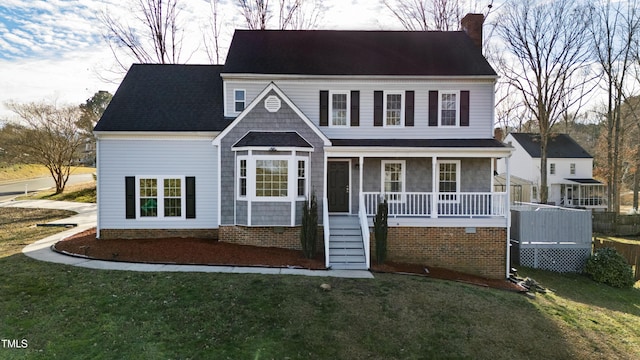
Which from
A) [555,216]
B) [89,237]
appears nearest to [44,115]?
[89,237]

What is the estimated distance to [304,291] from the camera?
8633mm

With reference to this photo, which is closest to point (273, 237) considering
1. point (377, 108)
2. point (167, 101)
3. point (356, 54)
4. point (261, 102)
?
point (261, 102)

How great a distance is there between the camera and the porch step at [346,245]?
11.3 metres

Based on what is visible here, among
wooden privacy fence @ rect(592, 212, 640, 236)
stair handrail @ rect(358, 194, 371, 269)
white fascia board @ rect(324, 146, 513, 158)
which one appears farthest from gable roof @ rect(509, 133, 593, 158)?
stair handrail @ rect(358, 194, 371, 269)

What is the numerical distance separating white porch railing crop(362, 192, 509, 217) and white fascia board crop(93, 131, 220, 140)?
6.28 m

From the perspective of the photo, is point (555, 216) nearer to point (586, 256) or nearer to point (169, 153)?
point (586, 256)

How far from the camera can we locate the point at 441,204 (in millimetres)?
14141

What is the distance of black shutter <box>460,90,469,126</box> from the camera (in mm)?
14453

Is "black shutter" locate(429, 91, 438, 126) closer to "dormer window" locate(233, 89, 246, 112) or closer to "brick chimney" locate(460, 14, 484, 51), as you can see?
"brick chimney" locate(460, 14, 484, 51)

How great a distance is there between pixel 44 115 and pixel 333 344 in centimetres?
3322

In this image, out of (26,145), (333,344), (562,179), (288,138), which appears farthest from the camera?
(562,179)

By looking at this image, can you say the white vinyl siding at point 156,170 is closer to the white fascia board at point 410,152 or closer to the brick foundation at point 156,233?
the brick foundation at point 156,233

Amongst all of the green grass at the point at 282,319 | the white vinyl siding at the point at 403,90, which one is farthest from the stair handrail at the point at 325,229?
the white vinyl siding at the point at 403,90

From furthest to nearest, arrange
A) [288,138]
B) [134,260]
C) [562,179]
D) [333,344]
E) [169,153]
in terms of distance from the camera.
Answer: [562,179], [169,153], [288,138], [134,260], [333,344]
